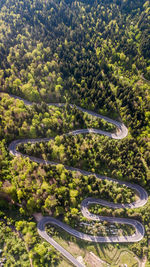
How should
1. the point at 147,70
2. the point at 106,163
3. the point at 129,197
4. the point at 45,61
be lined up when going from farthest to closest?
1. the point at 45,61
2. the point at 147,70
3. the point at 106,163
4. the point at 129,197

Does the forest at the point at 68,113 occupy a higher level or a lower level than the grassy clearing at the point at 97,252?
higher

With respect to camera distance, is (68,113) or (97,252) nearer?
(97,252)

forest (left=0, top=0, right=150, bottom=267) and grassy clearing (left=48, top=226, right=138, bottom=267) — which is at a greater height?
forest (left=0, top=0, right=150, bottom=267)

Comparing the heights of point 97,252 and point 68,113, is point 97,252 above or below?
below

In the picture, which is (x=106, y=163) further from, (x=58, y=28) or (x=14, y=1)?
(x=14, y=1)

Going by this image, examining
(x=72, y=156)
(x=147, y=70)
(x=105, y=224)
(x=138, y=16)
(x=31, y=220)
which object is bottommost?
(x=31, y=220)

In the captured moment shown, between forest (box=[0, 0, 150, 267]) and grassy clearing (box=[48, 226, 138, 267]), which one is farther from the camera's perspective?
forest (box=[0, 0, 150, 267])

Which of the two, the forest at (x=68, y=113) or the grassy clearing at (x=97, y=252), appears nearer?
the grassy clearing at (x=97, y=252)

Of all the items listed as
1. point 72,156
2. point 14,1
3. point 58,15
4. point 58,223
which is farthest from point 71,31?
point 58,223
